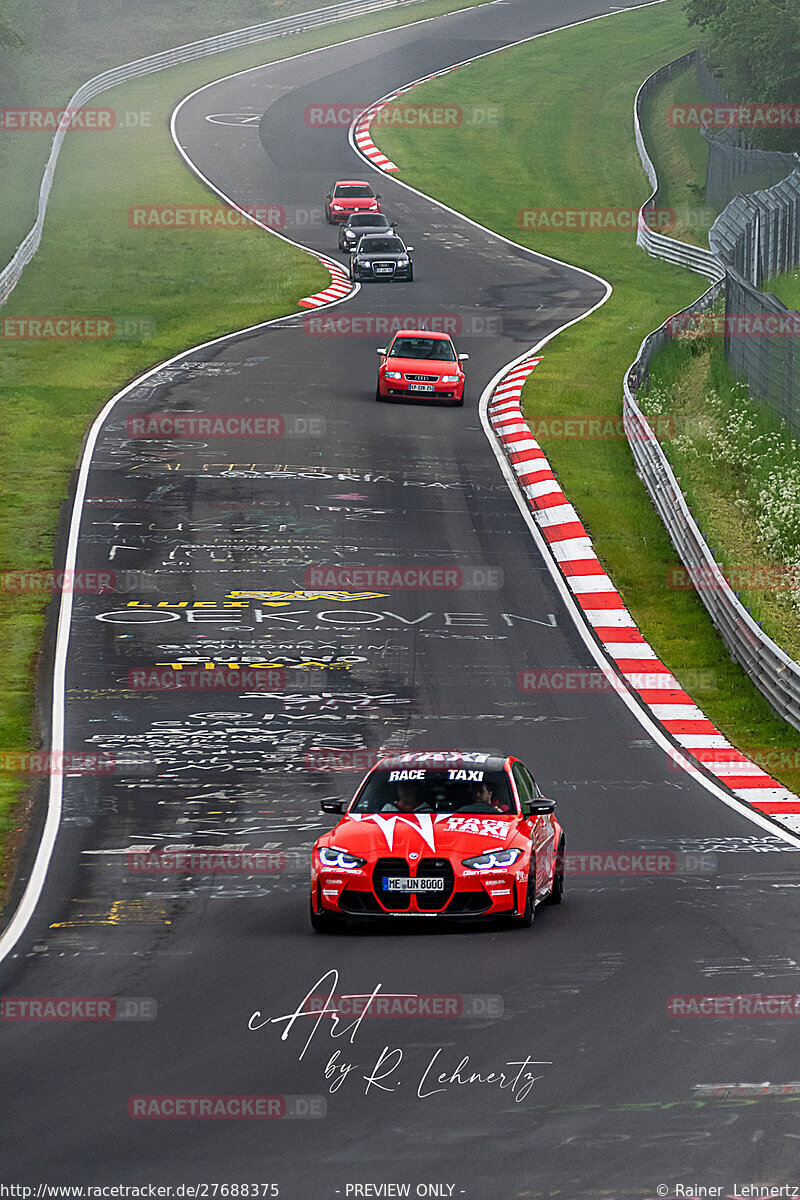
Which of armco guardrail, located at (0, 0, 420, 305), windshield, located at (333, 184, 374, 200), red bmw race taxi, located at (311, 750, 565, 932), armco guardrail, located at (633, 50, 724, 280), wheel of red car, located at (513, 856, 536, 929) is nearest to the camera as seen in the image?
red bmw race taxi, located at (311, 750, 565, 932)

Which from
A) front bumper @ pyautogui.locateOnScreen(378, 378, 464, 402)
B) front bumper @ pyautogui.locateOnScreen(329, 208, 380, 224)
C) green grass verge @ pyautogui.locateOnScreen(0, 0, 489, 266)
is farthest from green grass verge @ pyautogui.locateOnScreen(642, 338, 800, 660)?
green grass verge @ pyautogui.locateOnScreen(0, 0, 489, 266)

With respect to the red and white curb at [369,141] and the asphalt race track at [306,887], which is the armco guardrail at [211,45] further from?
the asphalt race track at [306,887]

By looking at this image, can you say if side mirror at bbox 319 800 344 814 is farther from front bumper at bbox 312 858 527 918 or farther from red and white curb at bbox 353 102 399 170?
red and white curb at bbox 353 102 399 170

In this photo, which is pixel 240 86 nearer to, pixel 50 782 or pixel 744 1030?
pixel 50 782

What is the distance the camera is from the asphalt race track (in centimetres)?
862

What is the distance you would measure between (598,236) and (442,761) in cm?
5243

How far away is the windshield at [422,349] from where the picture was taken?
38875 mm

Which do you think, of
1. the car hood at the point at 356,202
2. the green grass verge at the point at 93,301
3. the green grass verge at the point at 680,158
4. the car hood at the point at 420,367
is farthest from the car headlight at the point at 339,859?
the green grass verge at the point at 680,158

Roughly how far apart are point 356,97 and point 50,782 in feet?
227

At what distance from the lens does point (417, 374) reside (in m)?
38.5

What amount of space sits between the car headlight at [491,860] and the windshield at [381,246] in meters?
40.9

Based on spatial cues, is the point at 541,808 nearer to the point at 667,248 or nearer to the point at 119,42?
the point at 667,248

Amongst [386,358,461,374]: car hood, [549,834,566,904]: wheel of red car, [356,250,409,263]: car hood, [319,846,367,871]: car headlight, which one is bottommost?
[356,250,409,263]: car hood

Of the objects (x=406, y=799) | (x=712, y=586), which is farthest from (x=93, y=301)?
(x=406, y=799)
